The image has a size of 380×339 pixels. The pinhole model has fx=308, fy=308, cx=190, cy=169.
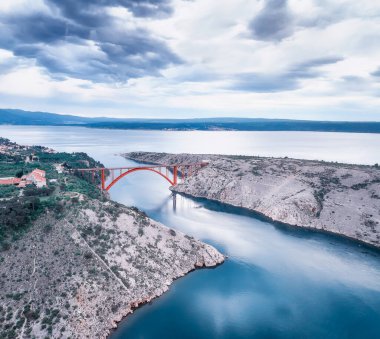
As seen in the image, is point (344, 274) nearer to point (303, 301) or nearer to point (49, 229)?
point (303, 301)

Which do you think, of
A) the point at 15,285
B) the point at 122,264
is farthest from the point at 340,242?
the point at 15,285

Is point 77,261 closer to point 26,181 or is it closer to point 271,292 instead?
point 271,292

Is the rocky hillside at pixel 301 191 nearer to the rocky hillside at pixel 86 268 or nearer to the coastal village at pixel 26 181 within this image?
the rocky hillside at pixel 86 268

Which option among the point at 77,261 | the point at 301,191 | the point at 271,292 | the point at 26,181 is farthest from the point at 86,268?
the point at 301,191

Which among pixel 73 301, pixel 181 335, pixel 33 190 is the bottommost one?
pixel 181 335

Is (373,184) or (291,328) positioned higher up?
(373,184)

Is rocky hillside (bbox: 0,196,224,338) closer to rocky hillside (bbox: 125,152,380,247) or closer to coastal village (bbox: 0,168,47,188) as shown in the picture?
coastal village (bbox: 0,168,47,188)
